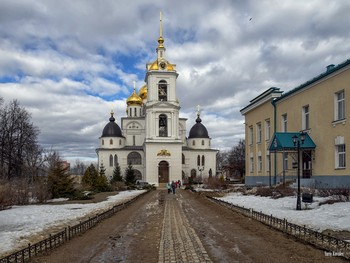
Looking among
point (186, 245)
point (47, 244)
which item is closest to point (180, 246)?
point (186, 245)

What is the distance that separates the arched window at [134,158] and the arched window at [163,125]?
27.0ft

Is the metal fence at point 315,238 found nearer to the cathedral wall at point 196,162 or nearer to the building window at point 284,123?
the building window at point 284,123

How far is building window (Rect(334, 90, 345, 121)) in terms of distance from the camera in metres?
21.9

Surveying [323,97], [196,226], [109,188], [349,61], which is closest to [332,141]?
[323,97]

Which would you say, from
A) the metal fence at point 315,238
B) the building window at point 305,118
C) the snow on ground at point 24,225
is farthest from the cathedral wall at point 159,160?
the metal fence at point 315,238

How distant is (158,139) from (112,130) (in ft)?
42.6

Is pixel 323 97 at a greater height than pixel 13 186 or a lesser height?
greater

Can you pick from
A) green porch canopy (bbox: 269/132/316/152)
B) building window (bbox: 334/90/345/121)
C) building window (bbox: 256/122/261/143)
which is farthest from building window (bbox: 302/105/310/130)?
building window (bbox: 256/122/261/143)

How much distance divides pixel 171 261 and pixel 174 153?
173 feet

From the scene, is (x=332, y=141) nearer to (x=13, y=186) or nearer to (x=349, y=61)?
(x=349, y=61)

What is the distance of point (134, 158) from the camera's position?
6756 centimetres

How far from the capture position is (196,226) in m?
12.5

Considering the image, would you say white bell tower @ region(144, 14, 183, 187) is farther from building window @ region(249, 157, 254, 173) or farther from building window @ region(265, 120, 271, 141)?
building window @ region(265, 120, 271, 141)

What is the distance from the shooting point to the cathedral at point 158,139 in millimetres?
59812
